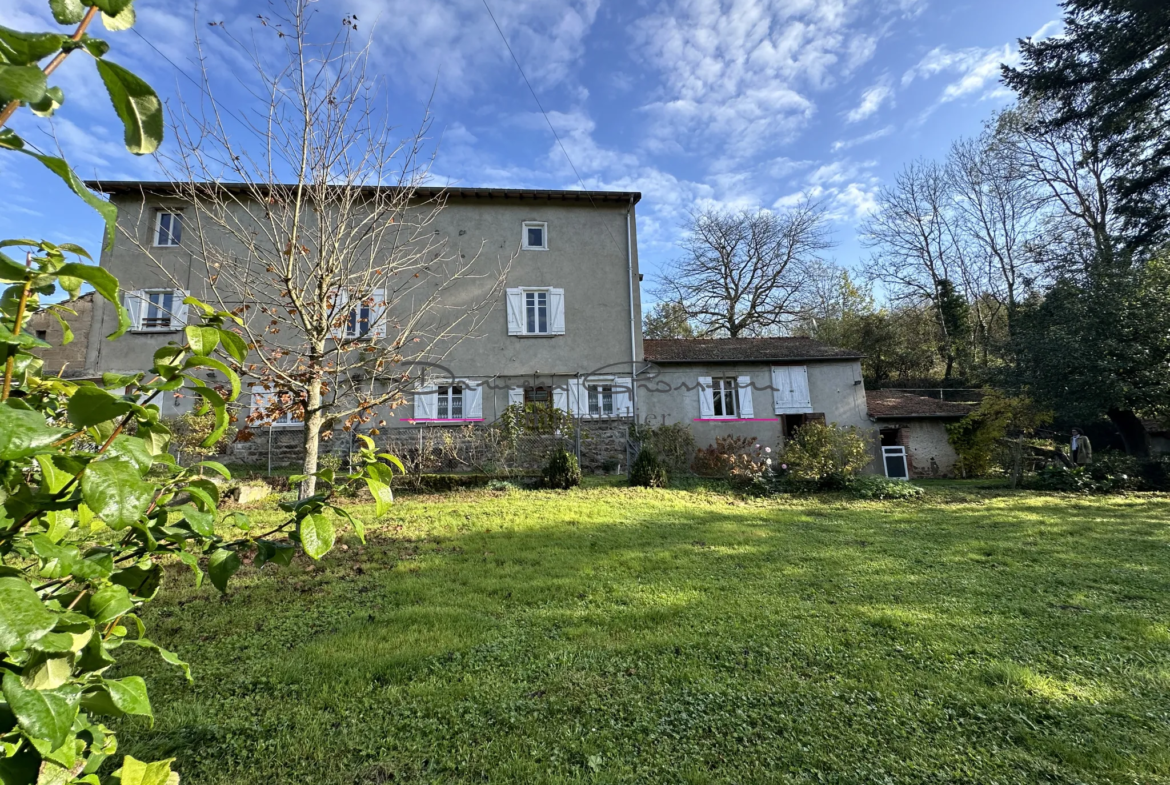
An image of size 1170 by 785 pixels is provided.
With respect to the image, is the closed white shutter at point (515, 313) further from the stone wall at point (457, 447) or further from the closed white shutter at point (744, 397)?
the closed white shutter at point (744, 397)

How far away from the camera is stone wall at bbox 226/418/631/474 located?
40.0ft

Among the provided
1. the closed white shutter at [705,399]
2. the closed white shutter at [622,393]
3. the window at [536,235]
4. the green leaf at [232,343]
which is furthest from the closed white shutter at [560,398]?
the green leaf at [232,343]

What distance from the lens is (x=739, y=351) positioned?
14.5m

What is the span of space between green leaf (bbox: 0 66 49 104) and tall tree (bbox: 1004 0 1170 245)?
18.8 meters

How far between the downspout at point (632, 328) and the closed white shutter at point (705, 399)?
178 centimetres

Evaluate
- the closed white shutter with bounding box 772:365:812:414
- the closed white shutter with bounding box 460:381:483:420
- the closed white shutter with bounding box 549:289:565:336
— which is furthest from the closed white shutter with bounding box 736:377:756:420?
the closed white shutter with bounding box 460:381:483:420

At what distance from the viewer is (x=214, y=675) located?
2.94 metres

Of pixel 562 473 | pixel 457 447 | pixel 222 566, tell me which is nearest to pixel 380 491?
pixel 222 566

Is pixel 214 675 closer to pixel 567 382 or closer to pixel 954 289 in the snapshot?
pixel 567 382

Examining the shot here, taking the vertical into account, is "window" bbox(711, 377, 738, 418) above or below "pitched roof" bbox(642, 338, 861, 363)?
below

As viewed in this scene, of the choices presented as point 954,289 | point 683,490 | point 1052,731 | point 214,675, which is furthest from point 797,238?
point 214,675

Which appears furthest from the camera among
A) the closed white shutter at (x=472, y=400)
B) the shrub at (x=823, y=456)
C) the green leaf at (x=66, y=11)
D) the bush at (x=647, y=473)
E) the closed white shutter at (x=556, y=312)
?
the closed white shutter at (x=556, y=312)

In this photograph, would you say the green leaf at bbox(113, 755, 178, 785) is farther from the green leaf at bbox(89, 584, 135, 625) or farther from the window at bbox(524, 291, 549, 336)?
the window at bbox(524, 291, 549, 336)

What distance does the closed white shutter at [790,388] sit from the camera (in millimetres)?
13820
